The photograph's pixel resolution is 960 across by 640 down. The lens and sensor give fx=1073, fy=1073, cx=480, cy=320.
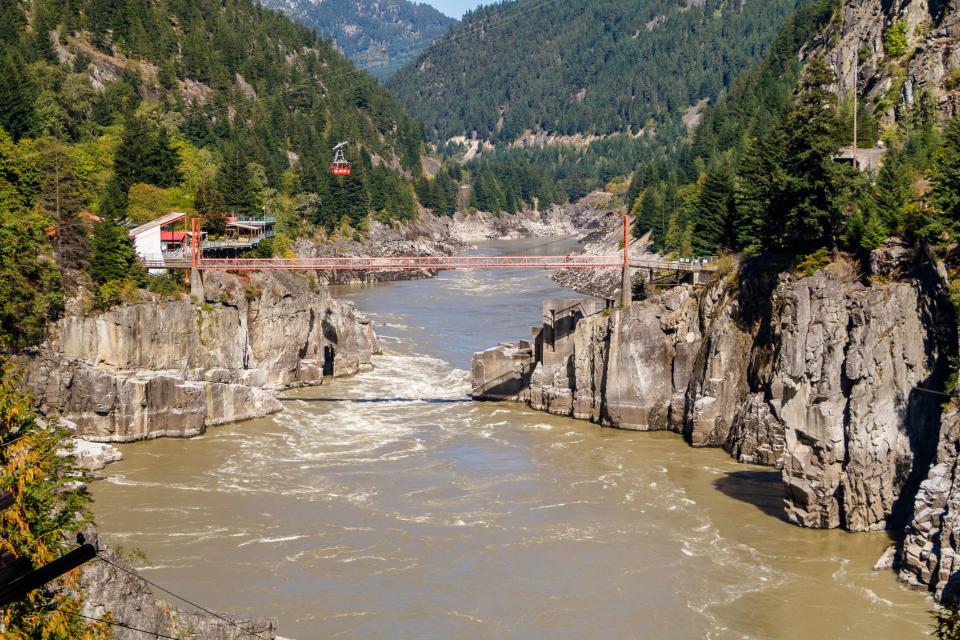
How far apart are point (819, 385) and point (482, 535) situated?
12.5 m

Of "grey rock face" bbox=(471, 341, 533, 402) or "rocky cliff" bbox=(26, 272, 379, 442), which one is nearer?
"rocky cliff" bbox=(26, 272, 379, 442)

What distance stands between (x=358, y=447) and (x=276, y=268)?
17.6m

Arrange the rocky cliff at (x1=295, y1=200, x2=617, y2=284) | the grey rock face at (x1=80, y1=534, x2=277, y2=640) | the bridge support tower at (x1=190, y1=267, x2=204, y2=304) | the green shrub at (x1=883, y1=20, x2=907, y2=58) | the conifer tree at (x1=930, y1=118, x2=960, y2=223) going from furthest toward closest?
the rocky cliff at (x1=295, y1=200, x2=617, y2=284) → the green shrub at (x1=883, y1=20, x2=907, y2=58) → the bridge support tower at (x1=190, y1=267, x2=204, y2=304) → the conifer tree at (x1=930, y1=118, x2=960, y2=223) → the grey rock face at (x1=80, y1=534, x2=277, y2=640)

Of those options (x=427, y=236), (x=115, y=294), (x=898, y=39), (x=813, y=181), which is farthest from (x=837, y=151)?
(x=427, y=236)

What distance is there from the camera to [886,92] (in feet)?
231

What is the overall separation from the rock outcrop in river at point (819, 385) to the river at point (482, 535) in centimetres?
121

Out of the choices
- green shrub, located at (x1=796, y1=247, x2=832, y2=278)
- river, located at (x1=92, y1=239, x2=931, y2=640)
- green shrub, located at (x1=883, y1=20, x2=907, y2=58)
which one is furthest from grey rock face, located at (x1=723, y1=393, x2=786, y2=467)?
green shrub, located at (x1=883, y1=20, x2=907, y2=58)

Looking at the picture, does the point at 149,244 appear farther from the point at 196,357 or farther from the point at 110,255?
the point at 196,357

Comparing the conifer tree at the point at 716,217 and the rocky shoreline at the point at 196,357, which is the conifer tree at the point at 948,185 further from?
the rocky shoreline at the point at 196,357

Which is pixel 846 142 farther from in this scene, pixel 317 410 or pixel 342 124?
pixel 342 124

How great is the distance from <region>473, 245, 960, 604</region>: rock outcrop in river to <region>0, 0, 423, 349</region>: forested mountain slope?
2552 centimetres

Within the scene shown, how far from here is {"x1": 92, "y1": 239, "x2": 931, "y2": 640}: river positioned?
29031 millimetres

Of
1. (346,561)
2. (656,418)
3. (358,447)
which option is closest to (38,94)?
(358,447)

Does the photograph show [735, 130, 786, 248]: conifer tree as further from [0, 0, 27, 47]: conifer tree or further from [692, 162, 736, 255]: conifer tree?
[0, 0, 27, 47]: conifer tree
